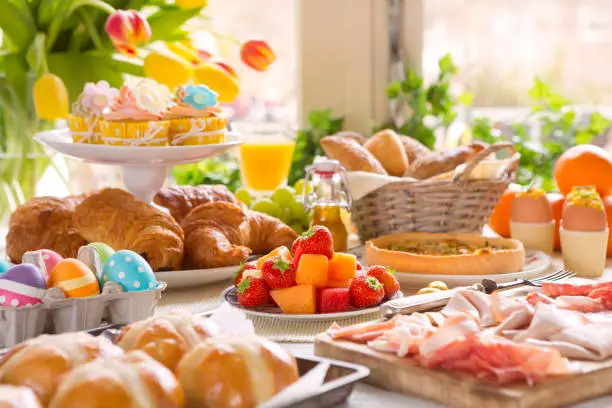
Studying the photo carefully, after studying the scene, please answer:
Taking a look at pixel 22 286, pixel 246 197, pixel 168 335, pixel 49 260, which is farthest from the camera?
pixel 246 197

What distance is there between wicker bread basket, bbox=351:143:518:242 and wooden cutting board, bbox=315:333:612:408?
2.59 ft

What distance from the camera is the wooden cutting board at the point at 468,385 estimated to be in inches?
36.7

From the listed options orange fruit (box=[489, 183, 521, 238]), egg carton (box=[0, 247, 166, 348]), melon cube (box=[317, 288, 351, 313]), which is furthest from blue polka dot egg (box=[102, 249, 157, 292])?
orange fruit (box=[489, 183, 521, 238])

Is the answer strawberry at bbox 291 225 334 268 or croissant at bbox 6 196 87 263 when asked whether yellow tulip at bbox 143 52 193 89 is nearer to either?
croissant at bbox 6 196 87 263

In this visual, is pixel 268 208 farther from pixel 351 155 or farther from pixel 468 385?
pixel 468 385

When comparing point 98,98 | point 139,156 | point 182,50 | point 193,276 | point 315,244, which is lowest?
point 193,276

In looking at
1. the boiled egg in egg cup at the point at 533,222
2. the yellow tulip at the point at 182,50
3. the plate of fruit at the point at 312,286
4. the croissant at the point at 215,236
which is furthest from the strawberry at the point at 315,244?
the yellow tulip at the point at 182,50

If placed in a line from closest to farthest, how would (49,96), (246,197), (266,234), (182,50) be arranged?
(266,234), (49,96), (246,197), (182,50)

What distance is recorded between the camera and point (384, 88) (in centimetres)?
290

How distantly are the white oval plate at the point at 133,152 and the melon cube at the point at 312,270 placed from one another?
0.46 m

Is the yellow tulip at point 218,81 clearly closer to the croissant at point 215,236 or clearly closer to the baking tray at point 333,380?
the croissant at point 215,236

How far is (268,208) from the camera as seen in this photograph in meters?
2.00

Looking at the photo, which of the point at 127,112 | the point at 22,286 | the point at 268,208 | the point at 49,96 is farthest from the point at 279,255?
the point at 49,96

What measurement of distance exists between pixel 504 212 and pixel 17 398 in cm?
159
